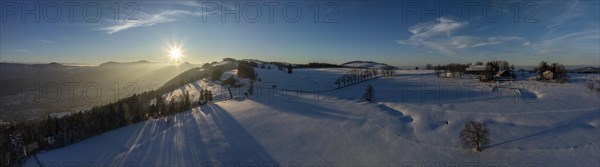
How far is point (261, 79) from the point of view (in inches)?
5281

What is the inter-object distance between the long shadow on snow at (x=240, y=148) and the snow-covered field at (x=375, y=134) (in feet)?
0.50

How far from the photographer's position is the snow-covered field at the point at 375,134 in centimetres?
3891

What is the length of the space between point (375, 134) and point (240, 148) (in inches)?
895

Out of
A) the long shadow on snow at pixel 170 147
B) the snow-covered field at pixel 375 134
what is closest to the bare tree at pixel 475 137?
the snow-covered field at pixel 375 134

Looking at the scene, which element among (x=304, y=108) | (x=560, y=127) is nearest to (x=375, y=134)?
(x=304, y=108)

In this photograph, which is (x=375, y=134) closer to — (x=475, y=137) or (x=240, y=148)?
(x=475, y=137)

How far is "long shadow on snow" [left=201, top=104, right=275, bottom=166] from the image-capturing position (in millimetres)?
40688

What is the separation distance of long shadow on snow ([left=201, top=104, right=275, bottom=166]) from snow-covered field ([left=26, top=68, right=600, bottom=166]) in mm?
154

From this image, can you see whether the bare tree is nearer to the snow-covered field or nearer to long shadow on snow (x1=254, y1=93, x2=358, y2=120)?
the snow-covered field

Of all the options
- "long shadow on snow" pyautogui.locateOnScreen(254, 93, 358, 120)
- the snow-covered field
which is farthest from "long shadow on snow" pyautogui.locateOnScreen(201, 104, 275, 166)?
"long shadow on snow" pyautogui.locateOnScreen(254, 93, 358, 120)

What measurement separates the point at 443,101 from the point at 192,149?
57454mm

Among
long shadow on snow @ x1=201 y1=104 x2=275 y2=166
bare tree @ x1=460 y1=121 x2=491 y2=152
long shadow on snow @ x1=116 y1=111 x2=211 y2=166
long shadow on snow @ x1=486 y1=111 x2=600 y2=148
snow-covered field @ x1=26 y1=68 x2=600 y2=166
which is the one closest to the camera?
bare tree @ x1=460 y1=121 x2=491 y2=152

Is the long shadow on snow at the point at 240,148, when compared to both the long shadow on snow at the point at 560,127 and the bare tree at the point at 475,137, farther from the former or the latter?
the long shadow on snow at the point at 560,127

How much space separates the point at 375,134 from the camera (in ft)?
156
